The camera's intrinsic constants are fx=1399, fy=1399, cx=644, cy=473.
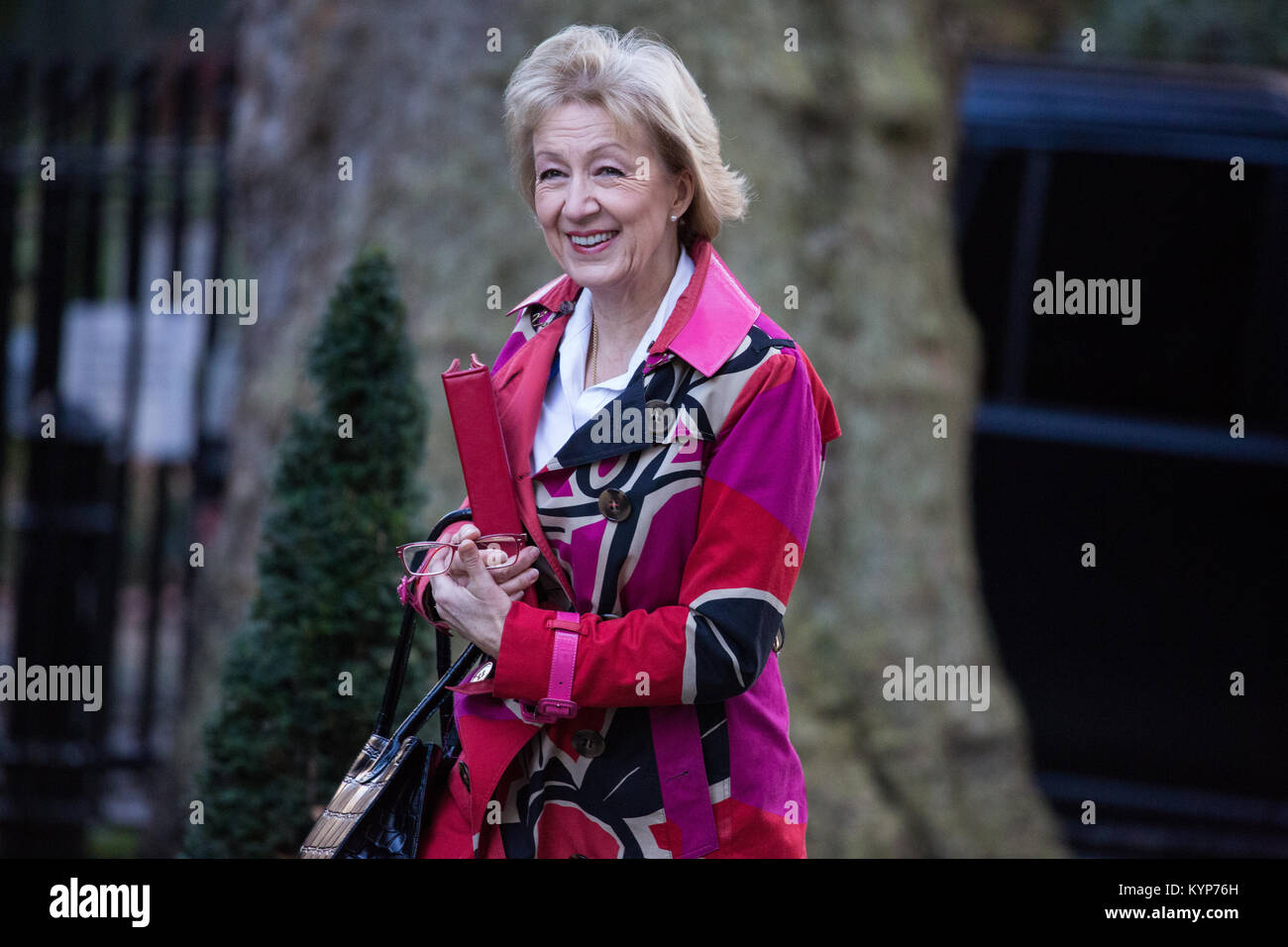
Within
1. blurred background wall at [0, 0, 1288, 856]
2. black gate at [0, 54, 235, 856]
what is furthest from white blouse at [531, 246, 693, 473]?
black gate at [0, 54, 235, 856]

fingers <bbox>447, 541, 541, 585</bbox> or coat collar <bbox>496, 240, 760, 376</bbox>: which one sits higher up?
coat collar <bbox>496, 240, 760, 376</bbox>

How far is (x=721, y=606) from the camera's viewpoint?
7.20 feet

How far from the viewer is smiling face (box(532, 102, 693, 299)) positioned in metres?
2.29

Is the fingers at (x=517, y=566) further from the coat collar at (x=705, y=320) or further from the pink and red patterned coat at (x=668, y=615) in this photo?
the coat collar at (x=705, y=320)

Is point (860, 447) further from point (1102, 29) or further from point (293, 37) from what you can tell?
point (1102, 29)

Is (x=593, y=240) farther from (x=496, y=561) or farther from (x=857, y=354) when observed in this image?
(x=857, y=354)

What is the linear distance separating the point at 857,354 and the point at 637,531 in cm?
289

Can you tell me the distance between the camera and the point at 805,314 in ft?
16.3

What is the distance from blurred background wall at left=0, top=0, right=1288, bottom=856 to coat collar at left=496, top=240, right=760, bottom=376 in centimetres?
230

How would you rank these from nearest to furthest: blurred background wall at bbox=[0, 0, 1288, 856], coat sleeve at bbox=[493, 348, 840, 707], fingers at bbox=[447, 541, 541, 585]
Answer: coat sleeve at bbox=[493, 348, 840, 707] → fingers at bbox=[447, 541, 541, 585] → blurred background wall at bbox=[0, 0, 1288, 856]

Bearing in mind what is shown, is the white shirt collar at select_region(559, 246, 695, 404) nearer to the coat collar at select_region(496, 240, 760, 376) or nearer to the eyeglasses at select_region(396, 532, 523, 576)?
the coat collar at select_region(496, 240, 760, 376)

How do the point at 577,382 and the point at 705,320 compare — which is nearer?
the point at 705,320

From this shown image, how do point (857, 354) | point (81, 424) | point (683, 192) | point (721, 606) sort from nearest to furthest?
1. point (721, 606)
2. point (683, 192)
3. point (857, 354)
4. point (81, 424)

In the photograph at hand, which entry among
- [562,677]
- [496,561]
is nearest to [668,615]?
[562,677]
